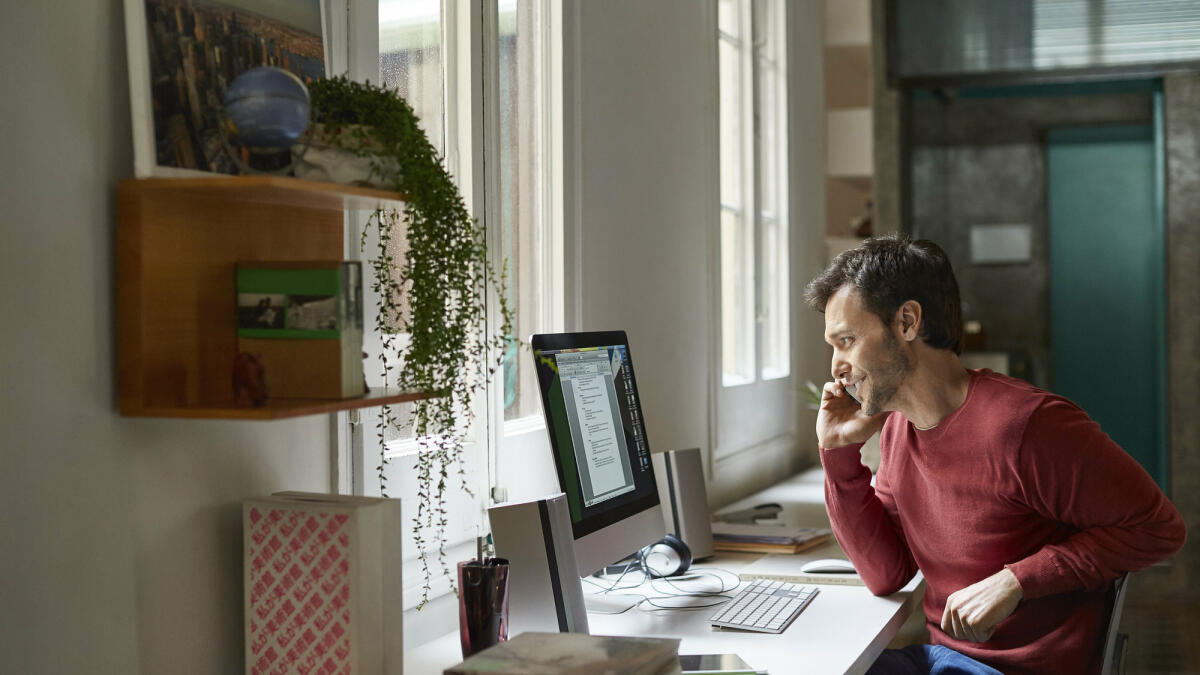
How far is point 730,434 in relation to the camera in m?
3.73

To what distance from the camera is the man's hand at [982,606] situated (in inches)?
79.0

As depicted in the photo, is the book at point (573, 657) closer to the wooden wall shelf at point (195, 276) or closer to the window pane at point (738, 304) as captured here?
the wooden wall shelf at point (195, 276)

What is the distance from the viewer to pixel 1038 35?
17.5 feet

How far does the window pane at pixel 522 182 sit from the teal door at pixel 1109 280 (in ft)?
17.5

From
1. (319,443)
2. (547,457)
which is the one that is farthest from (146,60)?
(547,457)

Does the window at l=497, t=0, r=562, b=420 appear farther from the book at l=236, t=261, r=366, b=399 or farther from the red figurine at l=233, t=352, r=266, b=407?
the red figurine at l=233, t=352, r=266, b=407

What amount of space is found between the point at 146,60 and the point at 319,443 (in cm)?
64

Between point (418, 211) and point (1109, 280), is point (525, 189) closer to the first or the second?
point (418, 211)

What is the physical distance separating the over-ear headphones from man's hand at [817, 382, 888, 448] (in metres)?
0.37

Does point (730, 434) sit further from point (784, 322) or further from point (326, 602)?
point (326, 602)

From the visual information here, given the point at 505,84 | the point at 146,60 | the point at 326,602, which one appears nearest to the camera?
the point at 146,60

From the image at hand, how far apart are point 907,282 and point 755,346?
1.88m

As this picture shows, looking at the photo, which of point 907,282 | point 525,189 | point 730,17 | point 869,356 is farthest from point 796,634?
point 730,17

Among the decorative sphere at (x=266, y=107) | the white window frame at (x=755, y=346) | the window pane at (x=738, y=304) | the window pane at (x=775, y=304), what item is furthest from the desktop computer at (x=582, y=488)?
the window pane at (x=775, y=304)
